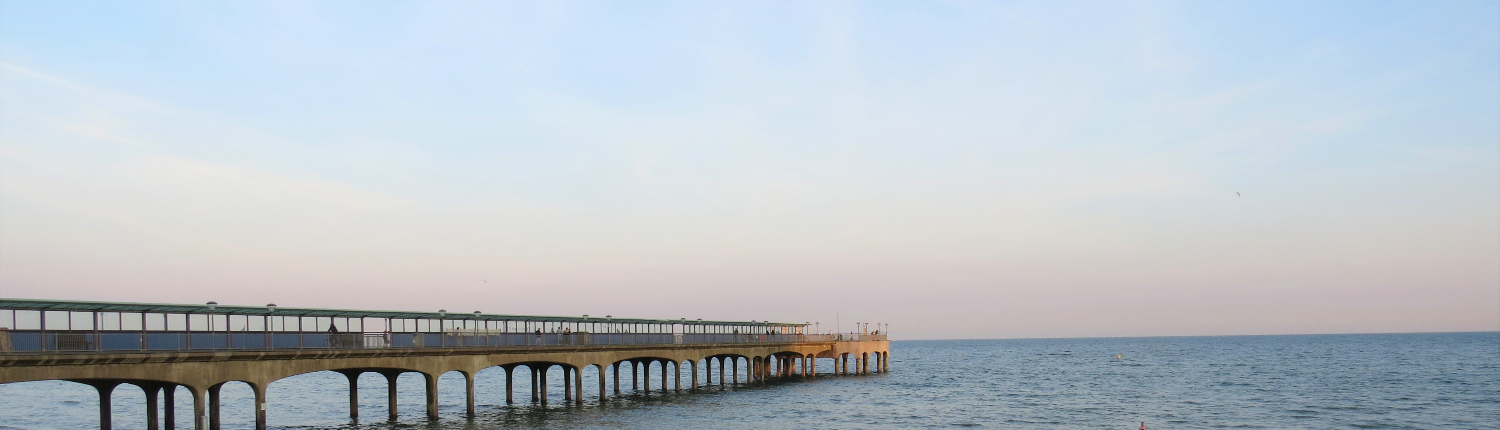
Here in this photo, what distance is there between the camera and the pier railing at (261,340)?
113 feet

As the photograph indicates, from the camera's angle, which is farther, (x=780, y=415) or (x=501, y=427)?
(x=780, y=415)

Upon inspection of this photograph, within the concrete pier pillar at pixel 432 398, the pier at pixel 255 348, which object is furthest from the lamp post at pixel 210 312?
the concrete pier pillar at pixel 432 398

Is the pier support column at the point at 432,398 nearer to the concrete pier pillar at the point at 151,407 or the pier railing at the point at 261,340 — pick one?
the pier railing at the point at 261,340

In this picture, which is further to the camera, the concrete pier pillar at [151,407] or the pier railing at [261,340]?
the concrete pier pillar at [151,407]

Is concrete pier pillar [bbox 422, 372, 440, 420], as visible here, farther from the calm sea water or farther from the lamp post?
the lamp post

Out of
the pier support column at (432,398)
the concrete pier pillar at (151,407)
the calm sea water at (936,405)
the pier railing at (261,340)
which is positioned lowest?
the calm sea water at (936,405)

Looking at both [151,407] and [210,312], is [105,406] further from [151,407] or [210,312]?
[210,312]

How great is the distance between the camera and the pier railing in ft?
113

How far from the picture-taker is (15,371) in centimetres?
3362

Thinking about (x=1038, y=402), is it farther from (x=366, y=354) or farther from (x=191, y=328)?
(x=191, y=328)

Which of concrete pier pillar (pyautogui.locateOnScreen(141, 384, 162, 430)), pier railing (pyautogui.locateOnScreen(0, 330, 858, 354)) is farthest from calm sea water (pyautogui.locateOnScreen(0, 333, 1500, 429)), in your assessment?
concrete pier pillar (pyautogui.locateOnScreen(141, 384, 162, 430))

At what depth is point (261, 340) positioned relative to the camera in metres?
42.4

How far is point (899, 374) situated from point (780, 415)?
174 ft

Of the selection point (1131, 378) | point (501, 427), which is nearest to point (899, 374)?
point (1131, 378)
